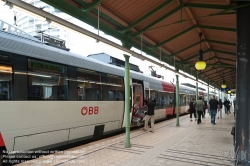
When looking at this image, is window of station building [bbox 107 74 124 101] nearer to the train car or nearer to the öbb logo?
the train car

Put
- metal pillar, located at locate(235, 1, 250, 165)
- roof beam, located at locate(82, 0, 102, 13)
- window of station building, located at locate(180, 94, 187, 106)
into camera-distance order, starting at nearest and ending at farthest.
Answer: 1. metal pillar, located at locate(235, 1, 250, 165)
2. roof beam, located at locate(82, 0, 102, 13)
3. window of station building, located at locate(180, 94, 187, 106)

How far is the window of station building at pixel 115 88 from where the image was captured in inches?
324

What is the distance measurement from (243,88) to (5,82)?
4.81 metres

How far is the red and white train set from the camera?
468cm

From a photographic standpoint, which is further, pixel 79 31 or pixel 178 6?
pixel 178 6

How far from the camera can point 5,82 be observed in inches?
181

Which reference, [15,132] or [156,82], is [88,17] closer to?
[15,132]

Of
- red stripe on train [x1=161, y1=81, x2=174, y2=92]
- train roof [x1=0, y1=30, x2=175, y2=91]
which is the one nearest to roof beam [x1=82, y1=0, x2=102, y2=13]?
train roof [x1=0, y1=30, x2=175, y2=91]

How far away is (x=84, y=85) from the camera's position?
22.5 feet

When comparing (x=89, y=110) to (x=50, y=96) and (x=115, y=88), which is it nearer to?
(x=50, y=96)

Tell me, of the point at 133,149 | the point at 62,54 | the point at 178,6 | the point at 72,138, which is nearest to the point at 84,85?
the point at 62,54

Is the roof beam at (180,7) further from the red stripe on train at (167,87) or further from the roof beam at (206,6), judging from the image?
the red stripe on train at (167,87)

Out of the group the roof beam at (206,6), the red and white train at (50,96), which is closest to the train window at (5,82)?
the red and white train at (50,96)

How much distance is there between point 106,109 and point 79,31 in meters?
4.05
